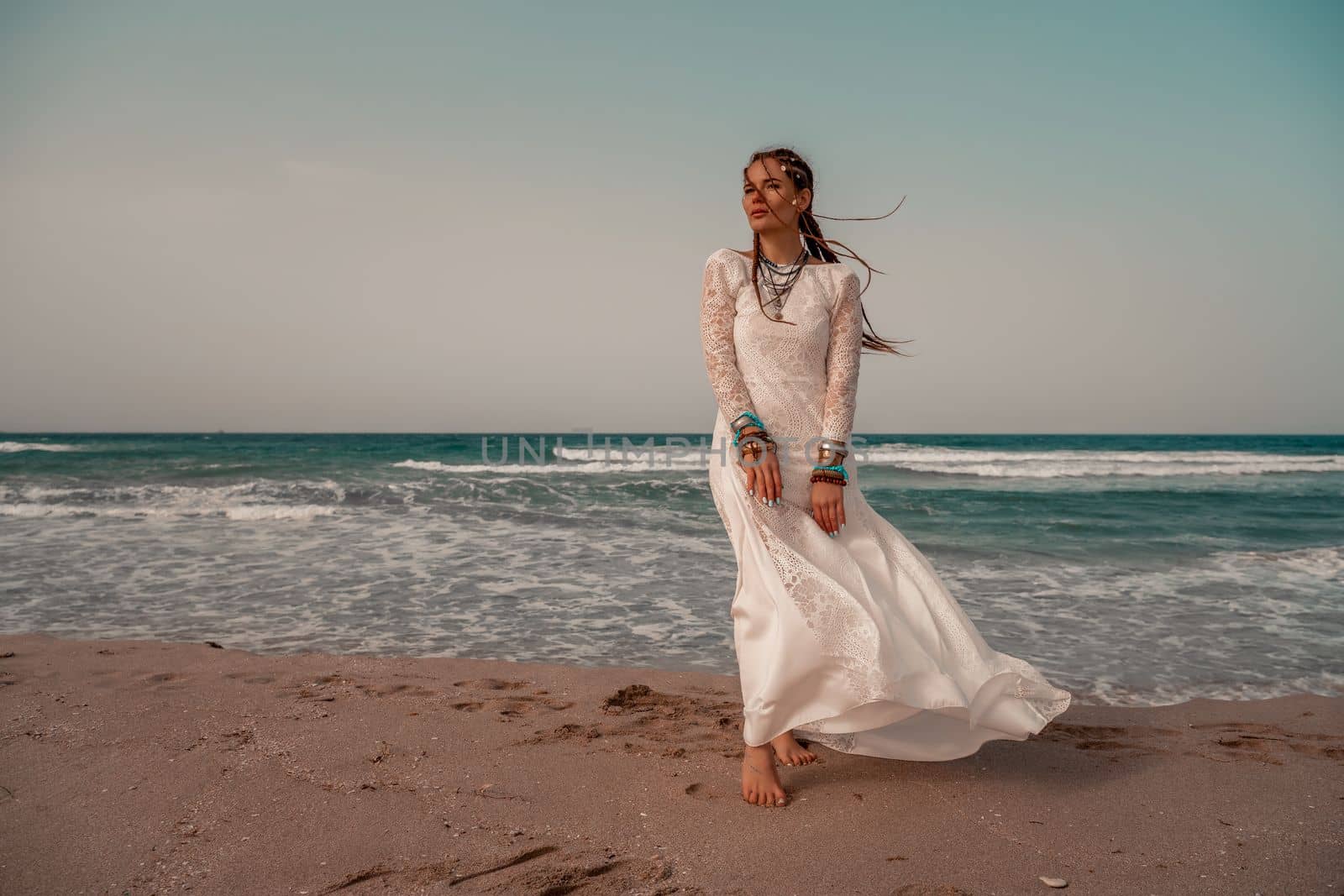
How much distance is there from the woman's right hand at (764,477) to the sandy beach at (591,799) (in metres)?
1.03

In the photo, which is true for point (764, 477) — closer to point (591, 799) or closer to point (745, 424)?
point (745, 424)

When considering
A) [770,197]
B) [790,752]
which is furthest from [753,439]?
[790,752]

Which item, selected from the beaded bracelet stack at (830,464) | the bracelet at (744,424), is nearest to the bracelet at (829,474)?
the beaded bracelet stack at (830,464)

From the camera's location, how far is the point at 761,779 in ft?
8.54

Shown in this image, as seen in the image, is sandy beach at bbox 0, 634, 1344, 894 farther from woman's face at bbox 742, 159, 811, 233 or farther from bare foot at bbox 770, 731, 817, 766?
woman's face at bbox 742, 159, 811, 233

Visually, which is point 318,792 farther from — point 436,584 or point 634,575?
point 634,575

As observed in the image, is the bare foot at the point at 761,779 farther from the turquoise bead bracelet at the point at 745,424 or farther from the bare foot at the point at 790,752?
the turquoise bead bracelet at the point at 745,424

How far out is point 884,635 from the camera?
240 centimetres

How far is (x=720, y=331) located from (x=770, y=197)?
0.52 m

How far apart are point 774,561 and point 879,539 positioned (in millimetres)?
442

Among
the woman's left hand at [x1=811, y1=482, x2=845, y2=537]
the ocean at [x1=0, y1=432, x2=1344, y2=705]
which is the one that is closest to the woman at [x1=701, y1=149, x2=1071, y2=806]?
the woman's left hand at [x1=811, y1=482, x2=845, y2=537]

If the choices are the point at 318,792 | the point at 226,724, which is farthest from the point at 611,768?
the point at 226,724

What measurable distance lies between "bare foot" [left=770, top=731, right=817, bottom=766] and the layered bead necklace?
1590 millimetres

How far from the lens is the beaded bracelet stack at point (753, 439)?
8.70 ft
